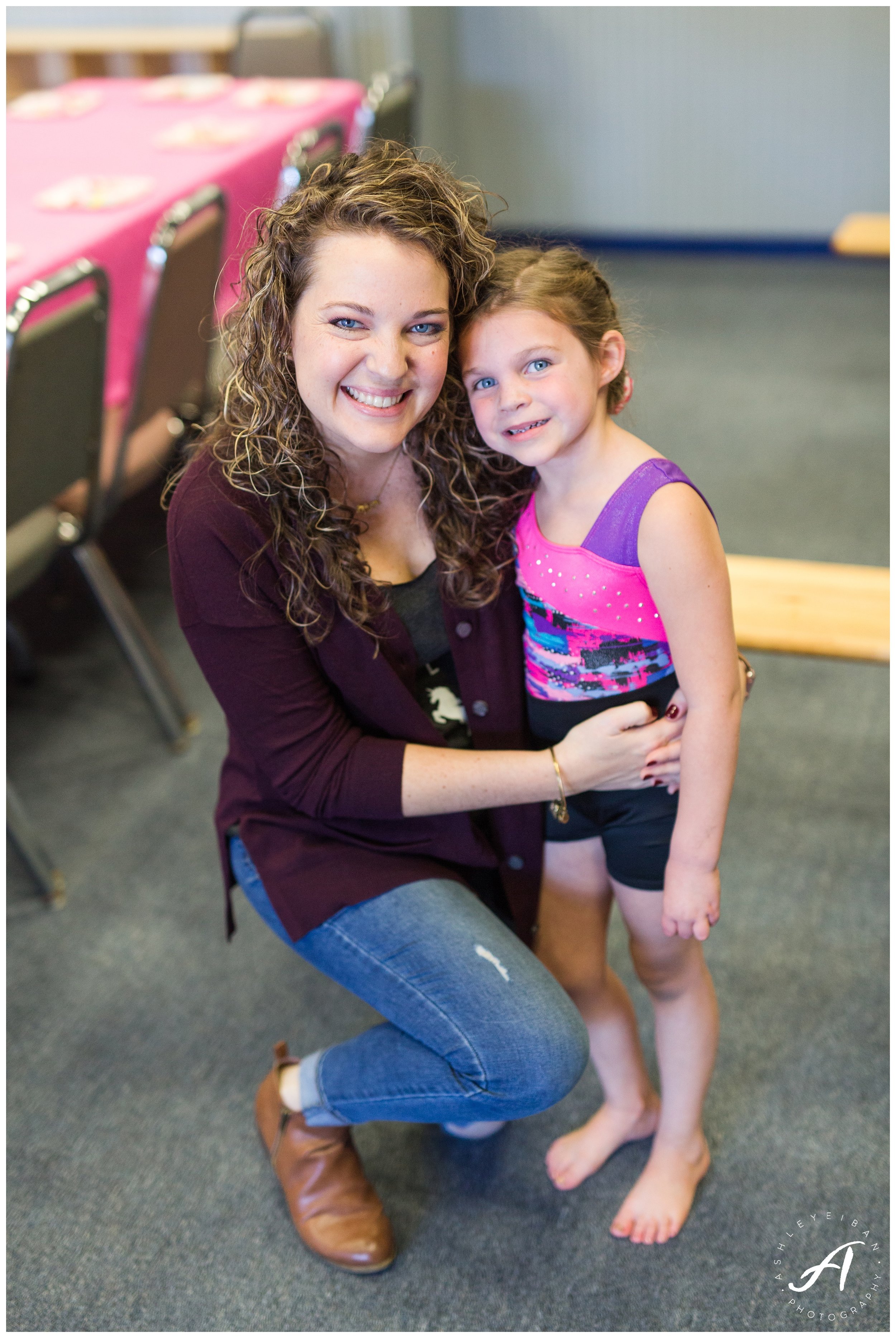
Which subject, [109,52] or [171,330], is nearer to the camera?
[171,330]

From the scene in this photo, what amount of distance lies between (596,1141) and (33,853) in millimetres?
993

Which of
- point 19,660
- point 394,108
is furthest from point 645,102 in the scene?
point 19,660

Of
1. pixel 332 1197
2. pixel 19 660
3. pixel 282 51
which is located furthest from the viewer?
pixel 282 51

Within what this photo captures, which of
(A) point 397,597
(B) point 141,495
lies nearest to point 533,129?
(B) point 141,495

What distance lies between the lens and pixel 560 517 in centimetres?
116

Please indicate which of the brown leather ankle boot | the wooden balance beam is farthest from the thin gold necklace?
the brown leather ankle boot

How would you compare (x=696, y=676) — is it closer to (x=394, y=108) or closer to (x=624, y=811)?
(x=624, y=811)

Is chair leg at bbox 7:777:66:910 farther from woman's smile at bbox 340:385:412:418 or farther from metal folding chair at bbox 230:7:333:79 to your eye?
metal folding chair at bbox 230:7:333:79

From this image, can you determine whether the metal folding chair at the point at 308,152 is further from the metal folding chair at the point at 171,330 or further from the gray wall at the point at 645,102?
the gray wall at the point at 645,102

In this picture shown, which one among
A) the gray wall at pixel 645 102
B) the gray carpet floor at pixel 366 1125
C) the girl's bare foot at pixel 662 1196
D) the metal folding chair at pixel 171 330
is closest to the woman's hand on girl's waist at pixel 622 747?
the gray carpet floor at pixel 366 1125

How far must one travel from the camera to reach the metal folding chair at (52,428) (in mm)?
1786

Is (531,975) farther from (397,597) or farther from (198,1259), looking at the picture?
(198,1259)

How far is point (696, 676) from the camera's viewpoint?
3.61 feet

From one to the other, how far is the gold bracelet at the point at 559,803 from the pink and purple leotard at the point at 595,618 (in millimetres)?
73
